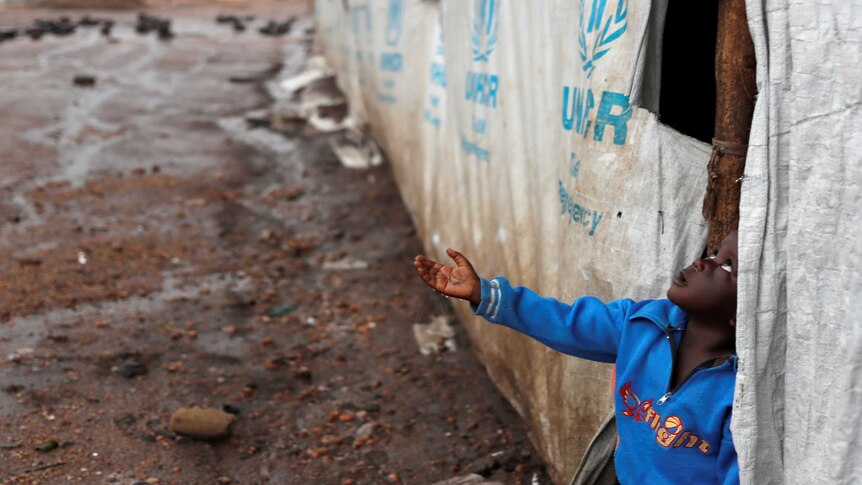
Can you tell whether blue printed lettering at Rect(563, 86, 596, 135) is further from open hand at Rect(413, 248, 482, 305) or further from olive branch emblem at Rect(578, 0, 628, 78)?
open hand at Rect(413, 248, 482, 305)

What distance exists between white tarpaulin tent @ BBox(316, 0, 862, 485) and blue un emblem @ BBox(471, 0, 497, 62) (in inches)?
0.6

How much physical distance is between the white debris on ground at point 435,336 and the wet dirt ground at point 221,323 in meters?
0.06

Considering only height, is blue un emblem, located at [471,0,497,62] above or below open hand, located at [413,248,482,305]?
above

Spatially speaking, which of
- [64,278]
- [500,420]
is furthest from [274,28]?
[500,420]

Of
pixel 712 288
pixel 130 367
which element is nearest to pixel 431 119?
pixel 130 367

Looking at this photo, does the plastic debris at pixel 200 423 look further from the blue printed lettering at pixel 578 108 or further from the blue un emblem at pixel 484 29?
→ the blue un emblem at pixel 484 29

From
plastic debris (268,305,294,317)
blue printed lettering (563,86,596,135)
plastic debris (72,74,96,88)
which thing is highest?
blue printed lettering (563,86,596,135)

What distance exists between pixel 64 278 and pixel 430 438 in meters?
2.48

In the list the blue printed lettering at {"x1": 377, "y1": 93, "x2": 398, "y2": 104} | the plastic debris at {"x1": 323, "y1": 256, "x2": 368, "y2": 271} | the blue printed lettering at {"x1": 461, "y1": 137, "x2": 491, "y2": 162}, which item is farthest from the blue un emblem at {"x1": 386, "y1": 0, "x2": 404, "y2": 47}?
the blue printed lettering at {"x1": 461, "y1": 137, "x2": 491, "y2": 162}

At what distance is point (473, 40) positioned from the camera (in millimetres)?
3971

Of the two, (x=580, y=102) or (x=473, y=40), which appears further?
(x=473, y=40)

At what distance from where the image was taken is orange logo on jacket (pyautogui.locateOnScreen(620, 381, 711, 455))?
176 cm

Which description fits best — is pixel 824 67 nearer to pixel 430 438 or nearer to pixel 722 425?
pixel 722 425

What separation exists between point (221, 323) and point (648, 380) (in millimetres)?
2887
